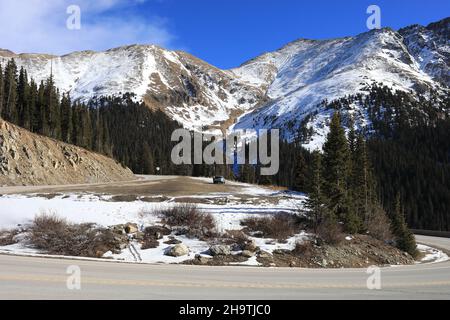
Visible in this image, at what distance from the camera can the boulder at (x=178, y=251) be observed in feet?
60.8

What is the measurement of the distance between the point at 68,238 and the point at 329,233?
15230 millimetres

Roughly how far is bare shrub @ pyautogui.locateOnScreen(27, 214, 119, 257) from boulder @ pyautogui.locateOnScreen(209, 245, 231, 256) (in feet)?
15.6

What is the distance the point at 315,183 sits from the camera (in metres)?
27.5

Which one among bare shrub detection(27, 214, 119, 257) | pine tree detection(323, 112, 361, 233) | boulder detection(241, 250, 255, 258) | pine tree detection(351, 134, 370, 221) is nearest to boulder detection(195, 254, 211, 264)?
boulder detection(241, 250, 255, 258)

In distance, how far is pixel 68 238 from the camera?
62.7 feet

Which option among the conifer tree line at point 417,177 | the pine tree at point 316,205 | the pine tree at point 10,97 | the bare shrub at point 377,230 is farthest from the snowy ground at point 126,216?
the conifer tree line at point 417,177

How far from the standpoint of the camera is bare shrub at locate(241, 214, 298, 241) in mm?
23484

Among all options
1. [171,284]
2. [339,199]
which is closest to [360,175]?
[339,199]

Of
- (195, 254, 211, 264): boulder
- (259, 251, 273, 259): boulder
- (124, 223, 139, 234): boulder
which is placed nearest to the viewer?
(195, 254, 211, 264): boulder

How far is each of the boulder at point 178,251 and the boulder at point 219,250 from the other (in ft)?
4.21

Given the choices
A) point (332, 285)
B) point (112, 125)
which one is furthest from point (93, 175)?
point (112, 125)

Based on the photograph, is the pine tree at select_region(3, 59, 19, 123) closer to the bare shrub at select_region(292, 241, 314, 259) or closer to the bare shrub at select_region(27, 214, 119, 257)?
the bare shrub at select_region(27, 214, 119, 257)

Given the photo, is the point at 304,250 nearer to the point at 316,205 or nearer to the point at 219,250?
the point at 219,250
